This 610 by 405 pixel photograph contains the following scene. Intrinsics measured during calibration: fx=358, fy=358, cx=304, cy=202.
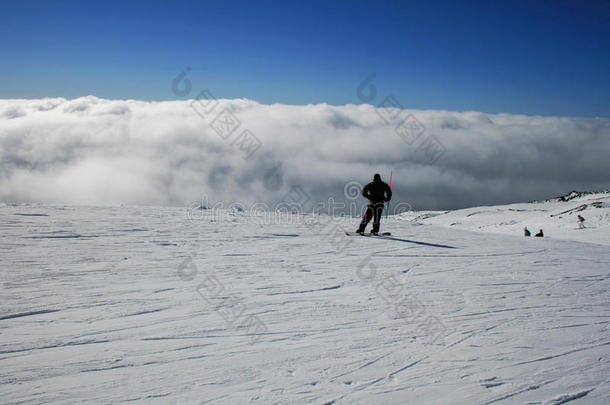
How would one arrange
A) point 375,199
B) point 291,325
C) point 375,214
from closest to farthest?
1. point 291,325
2. point 375,199
3. point 375,214

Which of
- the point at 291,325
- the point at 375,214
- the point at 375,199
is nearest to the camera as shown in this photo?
the point at 291,325

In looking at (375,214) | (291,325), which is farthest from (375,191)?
(291,325)

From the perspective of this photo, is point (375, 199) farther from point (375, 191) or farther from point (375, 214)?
point (375, 214)

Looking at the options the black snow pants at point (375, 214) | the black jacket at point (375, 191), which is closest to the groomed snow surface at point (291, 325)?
the black snow pants at point (375, 214)

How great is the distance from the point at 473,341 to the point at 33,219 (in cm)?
1266

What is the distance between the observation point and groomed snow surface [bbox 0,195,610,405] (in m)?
3.06

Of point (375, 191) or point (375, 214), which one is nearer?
point (375, 191)

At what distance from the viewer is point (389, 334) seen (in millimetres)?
4141

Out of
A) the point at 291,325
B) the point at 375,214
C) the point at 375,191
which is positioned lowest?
the point at 291,325

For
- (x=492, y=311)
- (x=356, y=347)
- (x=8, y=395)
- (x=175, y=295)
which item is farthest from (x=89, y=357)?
(x=492, y=311)

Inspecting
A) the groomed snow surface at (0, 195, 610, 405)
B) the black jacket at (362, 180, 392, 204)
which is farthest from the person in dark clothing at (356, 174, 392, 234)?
the groomed snow surface at (0, 195, 610, 405)

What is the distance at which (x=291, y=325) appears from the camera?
430 centimetres

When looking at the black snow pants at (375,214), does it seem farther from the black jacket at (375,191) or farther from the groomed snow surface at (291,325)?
the groomed snow surface at (291,325)

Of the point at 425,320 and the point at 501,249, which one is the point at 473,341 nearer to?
the point at 425,320
